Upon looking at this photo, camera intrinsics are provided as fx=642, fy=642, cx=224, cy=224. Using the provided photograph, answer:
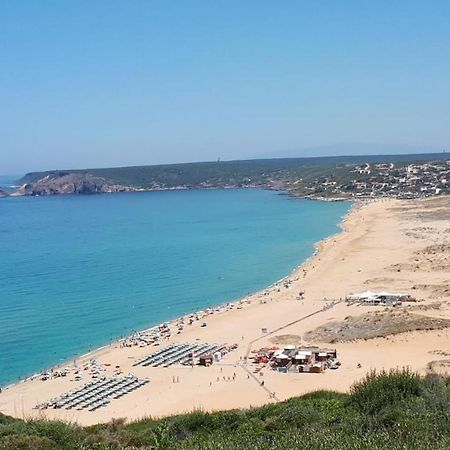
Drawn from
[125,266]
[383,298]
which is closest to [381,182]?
[125,266]

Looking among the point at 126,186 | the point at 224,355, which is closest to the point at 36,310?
the point at 224,355

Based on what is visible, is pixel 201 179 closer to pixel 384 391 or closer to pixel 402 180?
pixel 402 180

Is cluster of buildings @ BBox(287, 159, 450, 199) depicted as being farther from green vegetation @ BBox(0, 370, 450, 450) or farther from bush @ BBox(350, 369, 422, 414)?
green vegetation @ BBox(0, 370, 450, 450)

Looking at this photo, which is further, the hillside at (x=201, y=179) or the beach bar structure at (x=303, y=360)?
the hillside at (x=201, y=179)

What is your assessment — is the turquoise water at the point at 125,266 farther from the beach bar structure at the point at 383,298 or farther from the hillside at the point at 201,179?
the hillside at the point at 201,179

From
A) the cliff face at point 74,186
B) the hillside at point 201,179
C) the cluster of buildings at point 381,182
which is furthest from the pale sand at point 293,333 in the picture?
the cliff face at point 74,186

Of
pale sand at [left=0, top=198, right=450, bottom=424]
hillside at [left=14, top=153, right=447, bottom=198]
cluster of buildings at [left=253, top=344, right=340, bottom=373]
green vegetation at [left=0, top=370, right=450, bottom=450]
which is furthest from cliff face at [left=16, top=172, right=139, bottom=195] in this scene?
green vegetation at [left=0, top=370, right=450, bottom=450]

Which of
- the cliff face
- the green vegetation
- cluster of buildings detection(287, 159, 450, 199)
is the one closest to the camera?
the green vegetation
